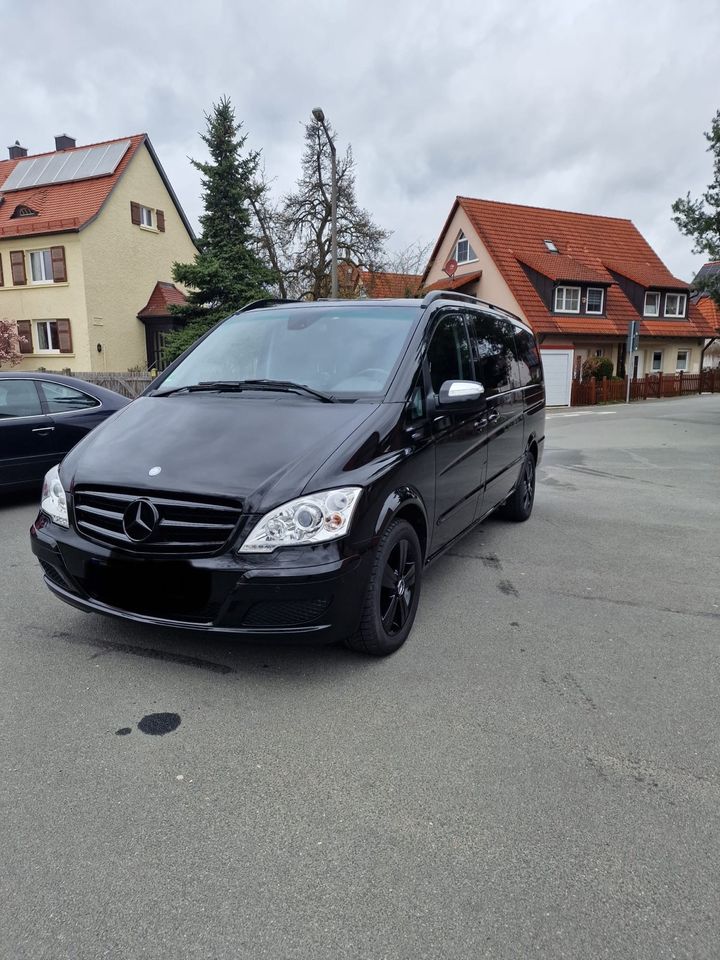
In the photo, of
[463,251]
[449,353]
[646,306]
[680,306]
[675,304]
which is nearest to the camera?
[449,353]

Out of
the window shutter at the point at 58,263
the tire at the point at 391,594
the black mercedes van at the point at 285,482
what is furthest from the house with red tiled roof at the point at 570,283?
the tire at the point at 391,594

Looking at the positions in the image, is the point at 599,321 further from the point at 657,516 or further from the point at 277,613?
the point at 277,613

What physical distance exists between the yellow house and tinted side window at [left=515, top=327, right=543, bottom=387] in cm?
2397

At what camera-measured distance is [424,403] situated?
12.6 feet

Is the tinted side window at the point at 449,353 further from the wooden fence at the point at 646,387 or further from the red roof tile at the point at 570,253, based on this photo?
the wooden fence at the point at 646,387

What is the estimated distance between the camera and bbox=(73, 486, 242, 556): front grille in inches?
118

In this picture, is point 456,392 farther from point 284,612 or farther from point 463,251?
point 463,251

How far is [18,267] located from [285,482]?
3015 cm

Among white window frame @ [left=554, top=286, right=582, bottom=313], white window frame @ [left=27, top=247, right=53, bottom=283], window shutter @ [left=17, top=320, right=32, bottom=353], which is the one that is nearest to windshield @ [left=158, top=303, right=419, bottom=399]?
white window frame @ [left=27, top=247, right=53, bottom=283]

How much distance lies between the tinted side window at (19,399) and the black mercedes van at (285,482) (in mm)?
3295

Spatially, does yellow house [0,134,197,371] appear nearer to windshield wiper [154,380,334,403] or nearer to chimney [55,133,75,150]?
chimney [55,133,75,150]

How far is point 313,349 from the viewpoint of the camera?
4211mm

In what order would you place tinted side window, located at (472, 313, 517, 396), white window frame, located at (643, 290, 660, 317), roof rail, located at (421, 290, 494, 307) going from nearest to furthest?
roof rail, located at (421, 290, 494, 307), tinted side window, located at (472, 313, 517, 396), white window frame, located at (643, 290, 660, 317)

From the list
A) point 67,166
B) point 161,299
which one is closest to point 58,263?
point 161,299
